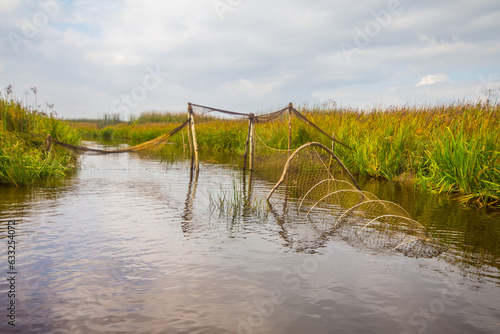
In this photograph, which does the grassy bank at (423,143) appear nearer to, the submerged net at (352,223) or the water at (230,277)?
the water at (230,277)

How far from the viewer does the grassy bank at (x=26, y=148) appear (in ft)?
29.8

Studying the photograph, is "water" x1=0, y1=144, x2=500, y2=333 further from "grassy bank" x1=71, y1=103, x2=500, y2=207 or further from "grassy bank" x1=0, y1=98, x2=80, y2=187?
"grassy bank" x1=0, y1=98, x2=80, y2=187

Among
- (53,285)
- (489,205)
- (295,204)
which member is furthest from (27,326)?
(489,205)

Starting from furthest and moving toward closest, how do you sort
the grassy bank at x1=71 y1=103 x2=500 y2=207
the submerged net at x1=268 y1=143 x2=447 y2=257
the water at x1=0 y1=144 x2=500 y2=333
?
the grassy bank at x1=71 y1=103 x2=500 y2=207 → the submerged net at x1=268 y1=143 x2=447 y2=257 → the water at x1=0 y1=144 x2=500 y2=333

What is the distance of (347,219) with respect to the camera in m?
6.65

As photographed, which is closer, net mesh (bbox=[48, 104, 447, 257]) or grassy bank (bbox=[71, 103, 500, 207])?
net mesh (bbox=[48, 104, 447, 257])

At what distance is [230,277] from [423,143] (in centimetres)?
793

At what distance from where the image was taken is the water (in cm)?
327

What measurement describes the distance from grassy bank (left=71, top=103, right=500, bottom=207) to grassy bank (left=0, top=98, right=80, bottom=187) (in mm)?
7625

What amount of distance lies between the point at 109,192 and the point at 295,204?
4.26 m

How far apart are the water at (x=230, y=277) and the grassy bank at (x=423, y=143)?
4.29 ft

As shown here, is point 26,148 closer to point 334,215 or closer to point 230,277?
point 334,215

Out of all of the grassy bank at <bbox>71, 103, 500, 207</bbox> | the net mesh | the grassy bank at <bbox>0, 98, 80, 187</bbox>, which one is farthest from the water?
the grassy bank at <bbox>0, 98, 80, 187</bbox>

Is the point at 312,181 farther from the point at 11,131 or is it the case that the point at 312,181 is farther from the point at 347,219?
the point at 11,131
